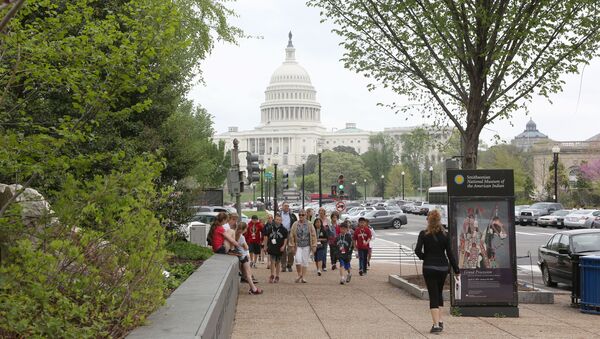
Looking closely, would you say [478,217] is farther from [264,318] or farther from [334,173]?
[334,173]

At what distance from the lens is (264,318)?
12641 mm

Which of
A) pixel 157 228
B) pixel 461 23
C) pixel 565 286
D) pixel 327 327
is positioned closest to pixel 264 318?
pixel 327 327

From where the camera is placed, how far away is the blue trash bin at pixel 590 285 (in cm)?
1389

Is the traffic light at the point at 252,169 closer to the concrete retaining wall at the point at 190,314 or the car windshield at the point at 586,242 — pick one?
the car windshield at the point at 586,242

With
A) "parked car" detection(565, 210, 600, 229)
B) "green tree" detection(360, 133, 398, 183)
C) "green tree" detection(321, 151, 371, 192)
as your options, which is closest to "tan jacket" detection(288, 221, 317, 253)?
"parked car" detection(565, 210, 600, 229)

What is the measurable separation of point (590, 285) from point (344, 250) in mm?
6551

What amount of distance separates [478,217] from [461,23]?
5273mm

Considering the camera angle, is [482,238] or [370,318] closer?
[370,318]

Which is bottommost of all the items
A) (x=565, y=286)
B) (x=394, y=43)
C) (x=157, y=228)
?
(x=565, y=286)

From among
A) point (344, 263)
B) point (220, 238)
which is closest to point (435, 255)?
point (220, 238)

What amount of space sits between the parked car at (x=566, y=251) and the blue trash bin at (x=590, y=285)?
12.6 ft

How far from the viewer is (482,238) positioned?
44.4 ft

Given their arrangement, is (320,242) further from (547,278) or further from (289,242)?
(547,278)

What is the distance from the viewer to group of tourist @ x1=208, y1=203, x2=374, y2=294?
1591 centimetres
